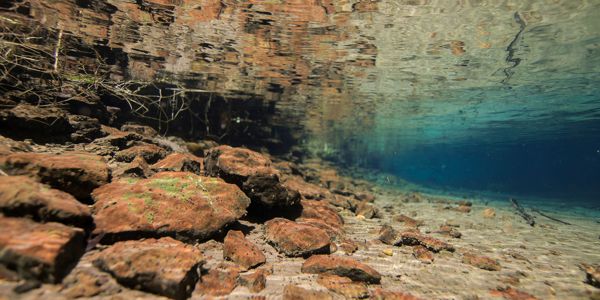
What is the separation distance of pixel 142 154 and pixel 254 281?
554 cm

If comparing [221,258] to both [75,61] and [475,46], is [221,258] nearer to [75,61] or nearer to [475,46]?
[475,46]

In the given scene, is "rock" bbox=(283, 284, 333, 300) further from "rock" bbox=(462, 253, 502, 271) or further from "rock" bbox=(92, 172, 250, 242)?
"rock" bbox=(462, 253, 502, 271)

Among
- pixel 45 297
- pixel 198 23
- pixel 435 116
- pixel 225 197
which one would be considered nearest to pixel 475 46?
pixel 198 23

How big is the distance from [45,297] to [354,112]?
2744 cm

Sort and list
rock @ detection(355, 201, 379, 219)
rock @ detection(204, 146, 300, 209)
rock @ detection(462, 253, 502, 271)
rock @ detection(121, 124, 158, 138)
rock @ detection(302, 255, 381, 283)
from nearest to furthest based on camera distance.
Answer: rock @ detection(302, 255, 381, 283) → rock @ detection(462, 253, 502, 271) → rock @ detection(204, 146, 300, 209) → rock @ detection(355, 201, 379, 219) → rock @ detection(121, 124, 158, 138)

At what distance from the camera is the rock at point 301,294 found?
3447 millimetres

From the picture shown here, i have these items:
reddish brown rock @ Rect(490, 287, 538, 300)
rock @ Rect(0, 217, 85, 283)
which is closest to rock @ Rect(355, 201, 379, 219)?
reddish brown rock @ Rect(490, 287, 538, 300)

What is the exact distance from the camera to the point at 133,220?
396cm

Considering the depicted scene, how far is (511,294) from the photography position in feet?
13.7

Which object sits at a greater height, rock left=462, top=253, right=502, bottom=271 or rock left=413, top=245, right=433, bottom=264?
rock left=462, top=253, right=502, bottom=271

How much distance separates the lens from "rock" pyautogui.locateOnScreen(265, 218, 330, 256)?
4.98 meters

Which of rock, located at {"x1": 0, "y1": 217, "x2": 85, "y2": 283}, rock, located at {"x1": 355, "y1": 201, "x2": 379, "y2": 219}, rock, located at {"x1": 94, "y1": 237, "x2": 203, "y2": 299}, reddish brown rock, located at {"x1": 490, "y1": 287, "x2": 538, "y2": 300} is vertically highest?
rock, located at {"x1": 0, "y1": 217, "x2": 85, "y2": 283}

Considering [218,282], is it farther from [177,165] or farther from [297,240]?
[177,165]

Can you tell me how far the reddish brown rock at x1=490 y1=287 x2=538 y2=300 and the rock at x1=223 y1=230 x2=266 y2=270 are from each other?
149 inches
